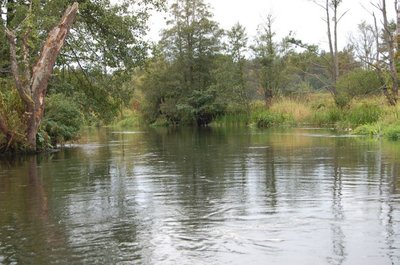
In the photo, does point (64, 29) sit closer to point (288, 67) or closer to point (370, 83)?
point (370, 83)

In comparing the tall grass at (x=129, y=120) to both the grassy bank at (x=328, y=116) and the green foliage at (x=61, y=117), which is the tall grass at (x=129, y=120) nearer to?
the grassy bank at (x=328, y=116)

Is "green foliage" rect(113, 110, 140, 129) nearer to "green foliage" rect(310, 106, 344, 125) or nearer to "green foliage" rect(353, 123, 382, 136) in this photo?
"green foliage" rect(310, 106, 344, 125)

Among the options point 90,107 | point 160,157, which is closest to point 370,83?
point 90,107

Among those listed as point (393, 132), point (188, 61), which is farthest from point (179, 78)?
point (393, 132)

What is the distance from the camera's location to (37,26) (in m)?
18.9

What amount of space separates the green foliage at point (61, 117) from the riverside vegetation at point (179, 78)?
1.8 inches

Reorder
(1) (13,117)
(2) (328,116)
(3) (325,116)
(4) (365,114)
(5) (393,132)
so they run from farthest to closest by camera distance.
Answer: (3) (325,116) → (2) (328,116) → (4) (365,114) → (5) (393,132) → (1) (13,117)

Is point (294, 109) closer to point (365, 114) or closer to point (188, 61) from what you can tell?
point (365, 114)

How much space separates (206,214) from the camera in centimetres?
714

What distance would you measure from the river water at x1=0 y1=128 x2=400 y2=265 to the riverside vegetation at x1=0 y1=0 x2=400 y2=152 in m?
8.26

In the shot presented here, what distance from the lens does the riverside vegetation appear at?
19.7 meters

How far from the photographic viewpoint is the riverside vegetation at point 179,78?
776 inches

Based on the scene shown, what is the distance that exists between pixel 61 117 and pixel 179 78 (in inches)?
1438

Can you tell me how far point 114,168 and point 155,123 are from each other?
48.1m
